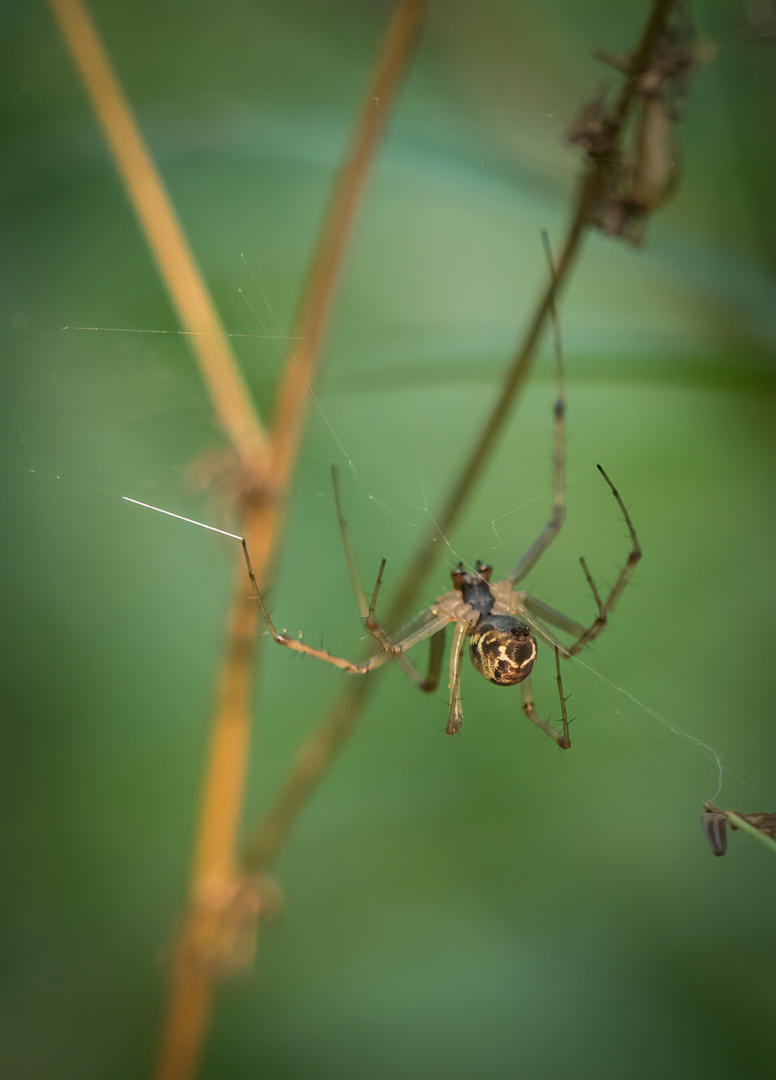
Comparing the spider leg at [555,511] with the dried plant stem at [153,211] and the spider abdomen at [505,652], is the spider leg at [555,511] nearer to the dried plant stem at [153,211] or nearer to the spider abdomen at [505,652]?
the spider abdomen at [505,652]

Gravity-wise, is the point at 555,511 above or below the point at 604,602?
above

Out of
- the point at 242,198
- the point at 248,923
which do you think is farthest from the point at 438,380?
the point at 248,923

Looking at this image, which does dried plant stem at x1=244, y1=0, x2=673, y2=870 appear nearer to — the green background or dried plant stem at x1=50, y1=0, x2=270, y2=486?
the green background

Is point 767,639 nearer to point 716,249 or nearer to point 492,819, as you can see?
point 492,819

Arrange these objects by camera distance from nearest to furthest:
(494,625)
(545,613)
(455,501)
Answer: (455,501) < (494,625) < (545,613)

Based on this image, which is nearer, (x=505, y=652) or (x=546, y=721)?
(x=505, y=652)

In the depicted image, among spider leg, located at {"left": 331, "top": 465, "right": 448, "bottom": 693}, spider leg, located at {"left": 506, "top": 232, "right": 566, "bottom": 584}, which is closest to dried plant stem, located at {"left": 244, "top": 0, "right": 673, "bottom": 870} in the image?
A: spider leg, located at {"left": 331, "top": 465, "right": 448, "bottom": 693}

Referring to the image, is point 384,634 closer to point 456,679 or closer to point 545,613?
point 456,679

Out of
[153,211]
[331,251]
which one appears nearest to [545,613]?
[331,251]

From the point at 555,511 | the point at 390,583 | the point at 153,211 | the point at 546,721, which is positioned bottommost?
the point at 546,721
